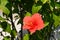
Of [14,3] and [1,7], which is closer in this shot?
[1,7]

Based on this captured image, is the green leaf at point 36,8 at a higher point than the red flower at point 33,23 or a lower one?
higher

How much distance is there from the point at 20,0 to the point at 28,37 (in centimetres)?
27

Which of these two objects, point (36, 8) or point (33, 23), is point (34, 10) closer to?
point (36, 8)

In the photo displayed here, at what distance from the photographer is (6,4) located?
4.72ft

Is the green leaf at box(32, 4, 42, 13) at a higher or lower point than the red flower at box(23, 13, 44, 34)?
higher

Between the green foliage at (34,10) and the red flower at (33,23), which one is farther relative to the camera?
the green foliage at (34,10)

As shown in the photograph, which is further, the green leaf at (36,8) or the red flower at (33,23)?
the green leaf at (36,8)

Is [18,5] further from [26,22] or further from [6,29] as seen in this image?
[26,22]

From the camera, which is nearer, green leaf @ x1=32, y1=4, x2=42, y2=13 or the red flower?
the red flower

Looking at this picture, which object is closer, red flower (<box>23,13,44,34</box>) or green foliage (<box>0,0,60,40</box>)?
red flower (<box>23,13,44,34</box>)

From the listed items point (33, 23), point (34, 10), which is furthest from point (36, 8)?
point (33, 23)

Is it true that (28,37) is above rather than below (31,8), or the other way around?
below

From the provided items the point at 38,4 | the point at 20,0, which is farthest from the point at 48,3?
the point at 20,0

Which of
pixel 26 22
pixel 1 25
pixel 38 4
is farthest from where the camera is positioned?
pixel 1 25
